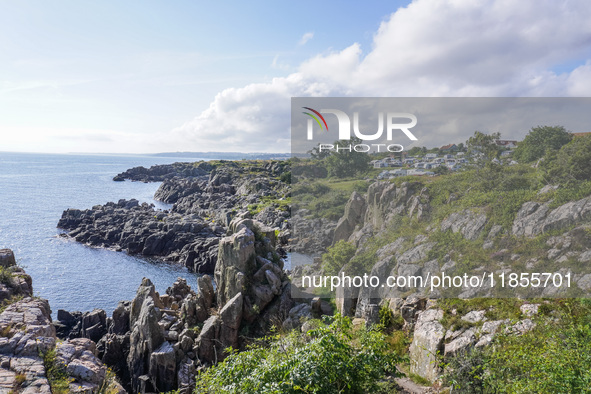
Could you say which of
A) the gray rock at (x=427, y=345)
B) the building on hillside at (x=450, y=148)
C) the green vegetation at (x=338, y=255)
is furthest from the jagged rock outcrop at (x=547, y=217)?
the green vegetation at (x=338, y=255)

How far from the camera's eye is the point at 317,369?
970 centimetres

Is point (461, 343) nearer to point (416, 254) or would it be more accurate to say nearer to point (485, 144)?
point (416, 254)

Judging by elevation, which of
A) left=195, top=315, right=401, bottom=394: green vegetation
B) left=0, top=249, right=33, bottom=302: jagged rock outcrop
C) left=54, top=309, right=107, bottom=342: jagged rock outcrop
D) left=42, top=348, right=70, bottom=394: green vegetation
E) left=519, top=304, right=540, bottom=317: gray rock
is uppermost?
left=195, top=315, right=401, bottom=394: green vegetation

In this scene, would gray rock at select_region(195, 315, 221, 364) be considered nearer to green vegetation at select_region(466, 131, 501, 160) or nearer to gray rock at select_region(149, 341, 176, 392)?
gray rock at select_region(149, 341, 176, 392)

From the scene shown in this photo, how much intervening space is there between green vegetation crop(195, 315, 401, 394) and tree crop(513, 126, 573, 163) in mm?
13675

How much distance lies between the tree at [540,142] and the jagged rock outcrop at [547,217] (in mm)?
2570

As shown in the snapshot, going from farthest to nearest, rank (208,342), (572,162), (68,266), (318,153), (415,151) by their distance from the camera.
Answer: (68,266) < (208,342) < (318,153) < (415,151) < (572,162)

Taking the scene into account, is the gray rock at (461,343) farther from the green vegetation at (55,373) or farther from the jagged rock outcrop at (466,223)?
the green vegetation at (55,373)

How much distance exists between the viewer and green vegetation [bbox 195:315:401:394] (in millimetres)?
9656

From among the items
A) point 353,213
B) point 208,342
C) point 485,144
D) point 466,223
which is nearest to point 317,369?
point 353,213

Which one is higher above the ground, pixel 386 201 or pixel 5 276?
pixel 386 201

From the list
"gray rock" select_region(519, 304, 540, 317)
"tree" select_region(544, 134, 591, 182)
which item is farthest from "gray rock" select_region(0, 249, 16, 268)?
"tree" select_region(544, 134, 591, 182)

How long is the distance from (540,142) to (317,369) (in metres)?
17.2

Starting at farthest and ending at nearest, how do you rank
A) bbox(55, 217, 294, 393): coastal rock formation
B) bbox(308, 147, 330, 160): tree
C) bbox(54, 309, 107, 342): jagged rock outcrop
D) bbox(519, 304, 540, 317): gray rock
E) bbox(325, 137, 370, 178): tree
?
1. bbox(54, 309, 107, 342): jagged rock outcrop
2. bbox(55, 217, 294, 393): coastal rock formation
3. bbox(308, 147, 330, 160): tree
4. bbox(325, 137, 370, 178): tree
5. bbox(519, 304, 540, 317): gray rock
